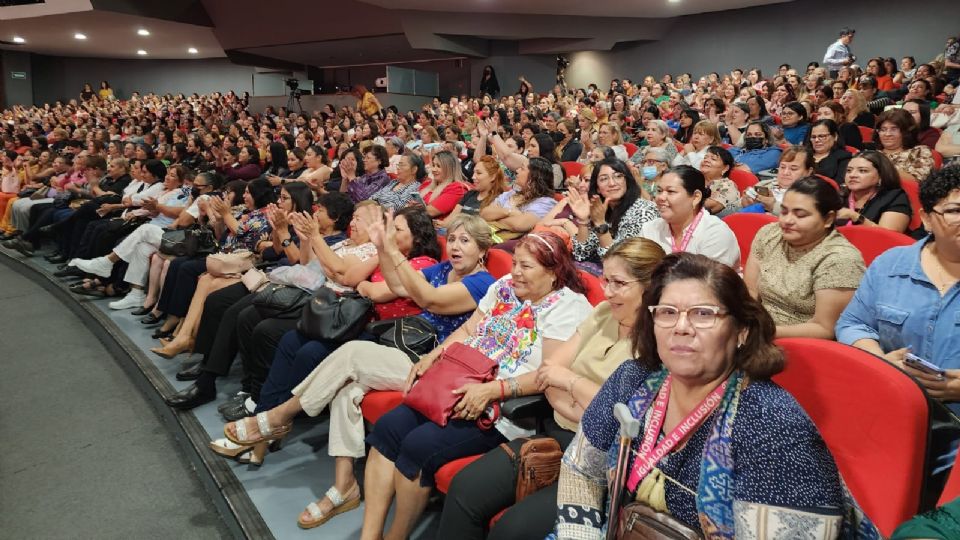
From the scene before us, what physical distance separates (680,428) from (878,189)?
2310mm

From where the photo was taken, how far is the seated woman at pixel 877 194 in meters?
2.70

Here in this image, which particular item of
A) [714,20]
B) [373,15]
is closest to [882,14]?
[714,20]

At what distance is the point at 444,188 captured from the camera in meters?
4.38

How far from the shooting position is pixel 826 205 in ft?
6.37

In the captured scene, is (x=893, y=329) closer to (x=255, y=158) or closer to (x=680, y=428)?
(x=680, y=428)

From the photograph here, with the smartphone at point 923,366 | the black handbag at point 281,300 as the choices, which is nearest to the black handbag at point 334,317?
the black handbag at point 281,300

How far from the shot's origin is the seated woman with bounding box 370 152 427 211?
15.1 ft

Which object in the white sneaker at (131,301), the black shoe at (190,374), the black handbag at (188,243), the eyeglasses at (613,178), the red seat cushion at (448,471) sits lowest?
the black shoe at (190,374)

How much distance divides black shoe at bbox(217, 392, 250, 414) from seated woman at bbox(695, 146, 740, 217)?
105 inches

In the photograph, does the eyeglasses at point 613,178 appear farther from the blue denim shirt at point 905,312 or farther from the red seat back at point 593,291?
the blue denim shirt at point 905,312

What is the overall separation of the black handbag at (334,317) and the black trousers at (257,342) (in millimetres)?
315

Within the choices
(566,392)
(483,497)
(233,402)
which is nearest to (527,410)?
(566,392)

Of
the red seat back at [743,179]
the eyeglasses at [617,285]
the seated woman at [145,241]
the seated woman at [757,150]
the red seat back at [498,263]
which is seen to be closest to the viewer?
the eyeglasses at [617,285]

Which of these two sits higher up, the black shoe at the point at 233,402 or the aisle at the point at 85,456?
the black shoe at the point at 233,402
